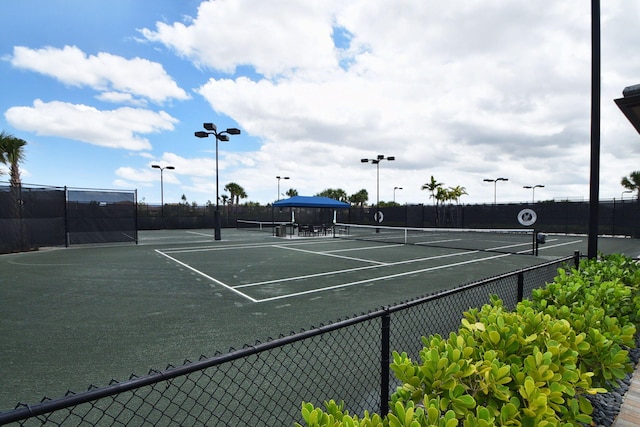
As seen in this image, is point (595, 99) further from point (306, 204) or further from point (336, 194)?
point (336, 194)

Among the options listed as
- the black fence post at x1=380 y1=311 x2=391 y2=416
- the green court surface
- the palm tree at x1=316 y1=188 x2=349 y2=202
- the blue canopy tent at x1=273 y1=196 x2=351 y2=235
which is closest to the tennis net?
the blue canopy tent at x1=273 y1=196 x2=351 y2=235

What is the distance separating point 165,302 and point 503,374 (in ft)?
20.6

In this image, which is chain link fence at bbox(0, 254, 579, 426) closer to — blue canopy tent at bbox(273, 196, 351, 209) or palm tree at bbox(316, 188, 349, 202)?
blue canopy tent at bbox(273, 196, 351, 209)

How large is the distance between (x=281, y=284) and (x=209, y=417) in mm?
5213

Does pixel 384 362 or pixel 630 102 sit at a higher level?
pixel 630 102

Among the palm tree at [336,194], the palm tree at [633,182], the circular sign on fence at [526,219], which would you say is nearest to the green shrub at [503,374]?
the circular sign on fence at [526,219]

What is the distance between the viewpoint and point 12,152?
54.7 feet

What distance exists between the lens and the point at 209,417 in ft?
9.40

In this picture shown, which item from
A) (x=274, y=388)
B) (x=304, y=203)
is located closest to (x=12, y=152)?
(x=304, y=203)

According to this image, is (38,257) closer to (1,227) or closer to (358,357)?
(1,227)

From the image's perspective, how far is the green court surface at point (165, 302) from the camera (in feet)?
12.9

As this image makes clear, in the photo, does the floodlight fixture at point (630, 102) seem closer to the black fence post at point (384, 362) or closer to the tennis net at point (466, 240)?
the black fence post at point (384, 362)

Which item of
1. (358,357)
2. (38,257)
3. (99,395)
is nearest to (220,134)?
(38,257)

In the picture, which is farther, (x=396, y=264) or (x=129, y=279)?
(x=396, y=264)
